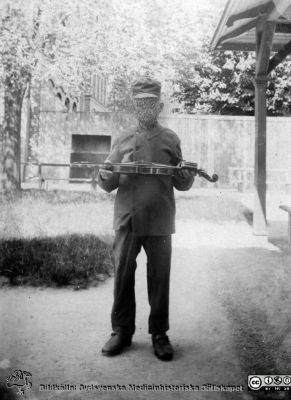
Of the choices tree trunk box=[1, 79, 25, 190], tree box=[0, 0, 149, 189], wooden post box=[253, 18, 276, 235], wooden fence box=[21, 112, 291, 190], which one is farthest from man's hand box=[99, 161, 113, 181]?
wooden fence box=[21, 112, 291, 190]

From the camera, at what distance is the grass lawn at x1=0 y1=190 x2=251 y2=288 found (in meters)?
4.57

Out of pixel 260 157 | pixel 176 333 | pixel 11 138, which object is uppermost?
pixel 11 138

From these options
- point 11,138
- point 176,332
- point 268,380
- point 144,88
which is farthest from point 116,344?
point 11,138

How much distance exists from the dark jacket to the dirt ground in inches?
33.0

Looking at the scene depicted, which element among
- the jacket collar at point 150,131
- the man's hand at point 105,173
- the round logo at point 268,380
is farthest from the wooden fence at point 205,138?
the round logo at point 268,380

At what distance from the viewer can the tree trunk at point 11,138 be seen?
355 inches

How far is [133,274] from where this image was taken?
9.50 feet

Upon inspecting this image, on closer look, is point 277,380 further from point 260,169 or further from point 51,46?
point 51,46

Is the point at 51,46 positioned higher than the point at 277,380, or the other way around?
the point at 51,46

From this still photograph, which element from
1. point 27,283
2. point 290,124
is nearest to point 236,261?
point 27,283

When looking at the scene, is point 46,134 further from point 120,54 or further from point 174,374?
point 174,374

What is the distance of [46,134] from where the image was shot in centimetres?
1450

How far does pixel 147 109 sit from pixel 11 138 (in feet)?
23.2

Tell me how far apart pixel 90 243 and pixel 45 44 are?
5.25 metres
